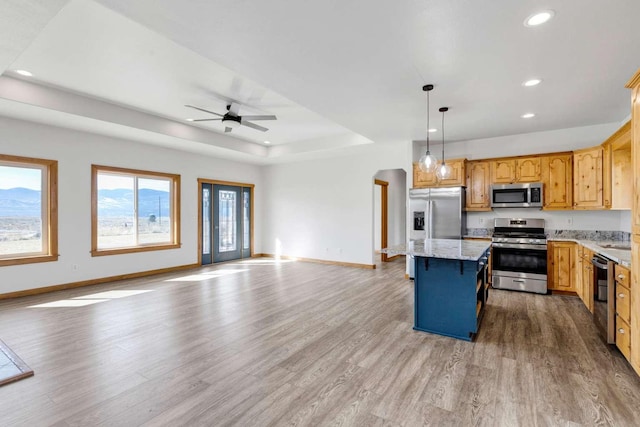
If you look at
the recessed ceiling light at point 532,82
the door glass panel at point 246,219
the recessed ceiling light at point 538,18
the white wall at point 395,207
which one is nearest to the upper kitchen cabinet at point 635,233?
the recessed ceiling light at point 538,18

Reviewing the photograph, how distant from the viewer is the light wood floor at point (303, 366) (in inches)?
80.1

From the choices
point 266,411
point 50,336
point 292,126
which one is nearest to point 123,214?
point 50,336

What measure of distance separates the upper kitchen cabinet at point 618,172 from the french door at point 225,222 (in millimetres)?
7506

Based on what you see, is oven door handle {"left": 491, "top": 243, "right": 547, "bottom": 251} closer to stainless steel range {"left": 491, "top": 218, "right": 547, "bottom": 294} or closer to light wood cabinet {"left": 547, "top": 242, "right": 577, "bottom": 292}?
stainless steel range {"left": 491, "top": 218, "right": 547, "bottom": 294}

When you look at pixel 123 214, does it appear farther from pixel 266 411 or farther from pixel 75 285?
pixel 266 411

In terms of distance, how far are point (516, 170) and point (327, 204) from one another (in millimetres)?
4114

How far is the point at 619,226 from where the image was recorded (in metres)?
4.82

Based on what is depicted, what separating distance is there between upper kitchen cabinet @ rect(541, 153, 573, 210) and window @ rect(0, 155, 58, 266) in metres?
8.13

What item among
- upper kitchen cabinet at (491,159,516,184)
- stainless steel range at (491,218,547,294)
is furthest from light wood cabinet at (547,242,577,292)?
upper kitchen cabinet at (491,159,516,184)

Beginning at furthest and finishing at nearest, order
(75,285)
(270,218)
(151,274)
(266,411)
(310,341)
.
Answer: (270,218)
(151,274)
(75,285)
(310,341)
(266,411)

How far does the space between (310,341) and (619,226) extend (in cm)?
518

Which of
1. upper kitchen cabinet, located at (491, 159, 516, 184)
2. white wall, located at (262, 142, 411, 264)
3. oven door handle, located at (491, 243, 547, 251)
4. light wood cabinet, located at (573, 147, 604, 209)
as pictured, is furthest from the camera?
white wall, located at (262, 142, 411, 264)

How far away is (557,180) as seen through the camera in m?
5.02

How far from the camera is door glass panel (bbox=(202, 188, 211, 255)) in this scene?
757 centimetres
